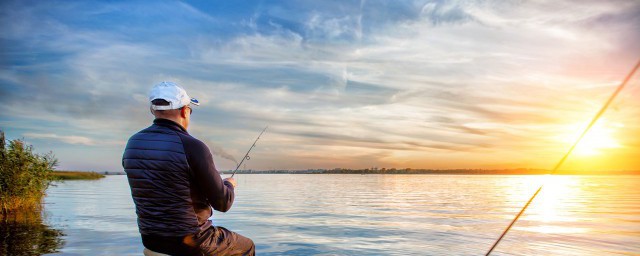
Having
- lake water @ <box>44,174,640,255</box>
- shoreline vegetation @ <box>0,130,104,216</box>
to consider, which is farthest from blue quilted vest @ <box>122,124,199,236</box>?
shoreline vegetation @ <box>0,130,104,216</box>

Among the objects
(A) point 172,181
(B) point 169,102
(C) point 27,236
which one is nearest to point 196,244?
(A) point 172,181

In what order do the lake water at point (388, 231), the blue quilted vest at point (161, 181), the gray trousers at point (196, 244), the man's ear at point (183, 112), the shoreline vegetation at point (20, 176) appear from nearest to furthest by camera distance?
the blue quilted vest at point (161, 181) < the gray trousers at point (196, 244) < the man's ear at point (183, 112) < the lake water at point (388, 231) < the shoreline vegetation at point (20, 176)

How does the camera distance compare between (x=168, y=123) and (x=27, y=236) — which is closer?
(x=168, y=123)

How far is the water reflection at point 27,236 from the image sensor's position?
40.0 feet

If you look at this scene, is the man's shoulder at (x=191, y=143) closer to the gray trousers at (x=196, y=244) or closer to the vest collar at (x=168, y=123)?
the vest collar at (x=168, y=123)

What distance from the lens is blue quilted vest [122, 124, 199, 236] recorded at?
421 centimetres

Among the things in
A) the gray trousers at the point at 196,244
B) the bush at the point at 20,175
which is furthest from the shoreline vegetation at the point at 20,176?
the gray trousers at the point at 196,244

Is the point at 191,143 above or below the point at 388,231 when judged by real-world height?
above

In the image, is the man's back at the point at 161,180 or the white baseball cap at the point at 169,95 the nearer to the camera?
the man's back at the point at 161,180

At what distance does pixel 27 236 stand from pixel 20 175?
21.6ft

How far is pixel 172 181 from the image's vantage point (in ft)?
13.9

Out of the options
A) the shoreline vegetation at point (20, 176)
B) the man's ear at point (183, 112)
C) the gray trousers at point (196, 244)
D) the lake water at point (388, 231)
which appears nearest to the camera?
the gray trousers at point (196, 244)

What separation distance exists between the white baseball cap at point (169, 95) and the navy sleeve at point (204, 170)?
0.41m

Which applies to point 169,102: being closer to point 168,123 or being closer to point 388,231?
point 168,123
